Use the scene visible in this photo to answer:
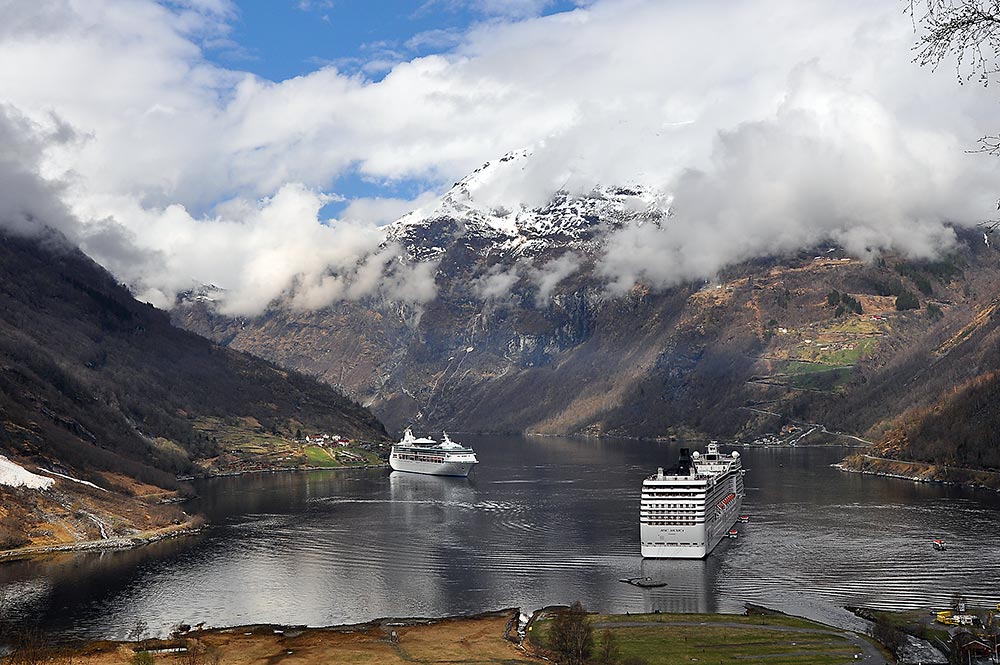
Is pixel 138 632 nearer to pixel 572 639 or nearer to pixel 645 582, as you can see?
pixel 572 639

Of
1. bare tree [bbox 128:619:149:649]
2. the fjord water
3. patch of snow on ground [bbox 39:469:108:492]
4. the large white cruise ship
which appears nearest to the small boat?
the fjord water

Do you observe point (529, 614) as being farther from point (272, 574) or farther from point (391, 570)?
point (272, 574)

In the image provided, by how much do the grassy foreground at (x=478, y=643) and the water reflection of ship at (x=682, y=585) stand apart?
5.04 metres

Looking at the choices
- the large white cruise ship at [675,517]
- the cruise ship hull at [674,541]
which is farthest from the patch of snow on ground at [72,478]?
the large white cruise ship at [675,517]

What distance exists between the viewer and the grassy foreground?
90.1 meters

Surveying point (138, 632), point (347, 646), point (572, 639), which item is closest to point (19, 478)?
point (138, 632)

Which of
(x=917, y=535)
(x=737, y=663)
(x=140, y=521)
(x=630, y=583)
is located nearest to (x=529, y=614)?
(x=630, y=583)

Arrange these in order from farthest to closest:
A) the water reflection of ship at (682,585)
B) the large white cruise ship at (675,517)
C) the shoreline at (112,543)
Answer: the shoreline at (112,543) → the large white cruise ship at (675,517) → the water reflection of ship at (682,585)

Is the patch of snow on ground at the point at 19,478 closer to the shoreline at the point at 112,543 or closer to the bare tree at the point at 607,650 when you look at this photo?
the shoreline at the point at 112,543

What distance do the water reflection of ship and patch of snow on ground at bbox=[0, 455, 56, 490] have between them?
101752 millimetres

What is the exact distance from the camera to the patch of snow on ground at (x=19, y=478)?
541 feet

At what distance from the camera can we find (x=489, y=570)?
133375 millimetres

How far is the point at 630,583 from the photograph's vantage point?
121438 millimetres

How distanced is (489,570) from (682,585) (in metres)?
26.7
